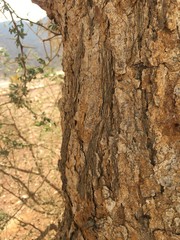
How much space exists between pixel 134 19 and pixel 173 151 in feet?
1.30

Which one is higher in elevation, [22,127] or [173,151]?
[22,127]

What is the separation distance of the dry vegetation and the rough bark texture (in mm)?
1458

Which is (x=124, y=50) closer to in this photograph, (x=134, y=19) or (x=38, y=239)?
(x=134, y=19)

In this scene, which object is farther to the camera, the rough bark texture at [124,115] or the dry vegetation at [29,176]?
the dry vegetation at [29,176]

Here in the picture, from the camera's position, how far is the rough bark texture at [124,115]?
94cm

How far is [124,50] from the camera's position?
1.00m

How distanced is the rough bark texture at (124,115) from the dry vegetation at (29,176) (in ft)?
4.78

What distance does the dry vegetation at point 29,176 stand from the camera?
2824 mm

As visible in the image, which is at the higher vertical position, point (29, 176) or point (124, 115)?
point (29, 176)

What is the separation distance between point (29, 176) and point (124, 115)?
2.54 meters

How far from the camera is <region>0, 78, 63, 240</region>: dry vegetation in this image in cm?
282

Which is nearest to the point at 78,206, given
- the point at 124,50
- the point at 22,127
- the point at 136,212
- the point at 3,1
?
the point at 136,212

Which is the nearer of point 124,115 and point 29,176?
point 124,115

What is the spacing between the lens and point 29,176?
3404 millimetres
